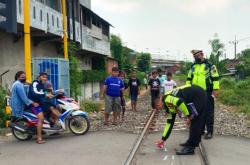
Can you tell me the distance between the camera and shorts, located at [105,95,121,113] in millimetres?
13000

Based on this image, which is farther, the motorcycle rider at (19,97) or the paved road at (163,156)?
the motorcycle rider at (19,97)

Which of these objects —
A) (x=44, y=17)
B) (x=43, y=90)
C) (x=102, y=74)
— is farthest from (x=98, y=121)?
(x=102, y=74)

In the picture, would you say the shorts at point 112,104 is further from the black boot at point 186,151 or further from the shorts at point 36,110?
the black boot at point 186,151

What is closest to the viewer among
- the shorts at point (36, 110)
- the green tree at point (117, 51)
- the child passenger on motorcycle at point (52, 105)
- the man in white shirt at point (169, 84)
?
the shorts at point (36, 110)

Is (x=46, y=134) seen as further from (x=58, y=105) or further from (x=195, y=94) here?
(x=195, y=94)

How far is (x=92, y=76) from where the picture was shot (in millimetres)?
34031

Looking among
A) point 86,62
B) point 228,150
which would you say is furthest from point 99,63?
point 228,150

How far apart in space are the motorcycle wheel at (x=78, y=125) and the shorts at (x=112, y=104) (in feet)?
6.22

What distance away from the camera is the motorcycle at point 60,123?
10.4 metres

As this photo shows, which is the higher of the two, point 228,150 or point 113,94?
point 113,94

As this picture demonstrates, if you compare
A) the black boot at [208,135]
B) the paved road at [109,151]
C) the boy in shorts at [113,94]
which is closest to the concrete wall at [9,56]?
the boy in shorts at [113,94]

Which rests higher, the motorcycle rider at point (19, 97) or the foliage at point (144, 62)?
the foliage at point (144, 62)

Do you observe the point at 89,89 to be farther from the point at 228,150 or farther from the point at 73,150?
the point at 228,150

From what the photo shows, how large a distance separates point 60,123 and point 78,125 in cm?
55
